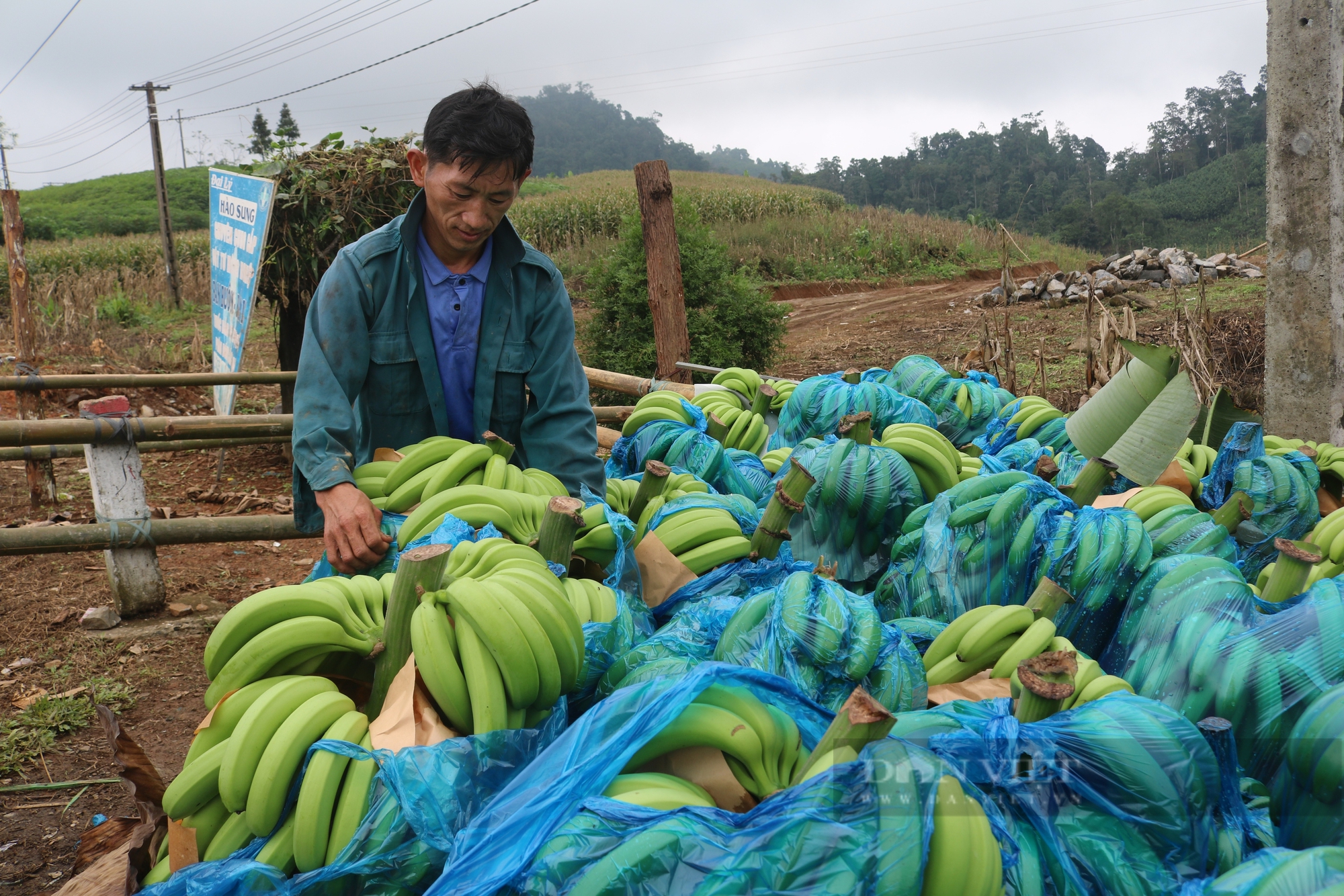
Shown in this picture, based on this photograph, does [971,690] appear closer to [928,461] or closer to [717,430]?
[928,461]

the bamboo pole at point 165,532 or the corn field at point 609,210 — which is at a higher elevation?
the corn field at point 609,210

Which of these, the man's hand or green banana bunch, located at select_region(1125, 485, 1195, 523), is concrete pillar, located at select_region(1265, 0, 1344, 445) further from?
the man's hand

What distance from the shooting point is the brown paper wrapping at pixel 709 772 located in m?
1.21

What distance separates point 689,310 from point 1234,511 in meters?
8.80

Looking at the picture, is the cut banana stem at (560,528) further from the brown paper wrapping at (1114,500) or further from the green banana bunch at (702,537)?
the brown paper wrapping at (1114,500)

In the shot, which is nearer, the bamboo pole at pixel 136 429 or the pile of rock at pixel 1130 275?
the bamboo pole at pixel 136 429

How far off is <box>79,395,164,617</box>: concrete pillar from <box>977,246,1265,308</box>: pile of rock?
1596cm

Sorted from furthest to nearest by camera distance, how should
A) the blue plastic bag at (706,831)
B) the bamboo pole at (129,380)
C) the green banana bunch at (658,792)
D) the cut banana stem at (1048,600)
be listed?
1. the bamboo pole at (129,380)
2. the cut banana stem at (1048,600)
3. the green banana bunch at (658,792)
4. the blue plastic bag at (706,831)

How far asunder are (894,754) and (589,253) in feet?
76.2

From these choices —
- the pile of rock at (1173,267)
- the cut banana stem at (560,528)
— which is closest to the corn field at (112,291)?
the cut banana stem at (560,528)

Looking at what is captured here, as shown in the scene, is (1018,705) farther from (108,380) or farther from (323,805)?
(108,380)

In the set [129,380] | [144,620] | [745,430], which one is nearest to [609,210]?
[129,380]

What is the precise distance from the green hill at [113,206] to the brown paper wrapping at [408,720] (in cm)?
4224

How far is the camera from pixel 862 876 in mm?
1003
